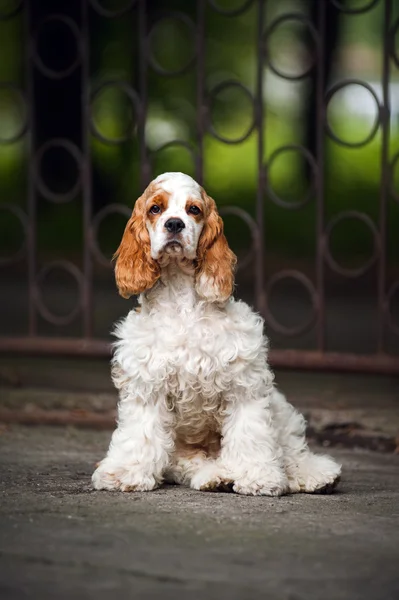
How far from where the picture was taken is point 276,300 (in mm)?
13953

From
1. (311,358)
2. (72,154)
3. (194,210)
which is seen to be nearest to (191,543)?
(194,210)

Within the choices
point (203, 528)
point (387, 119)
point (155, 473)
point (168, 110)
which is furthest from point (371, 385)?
point (168, 110)

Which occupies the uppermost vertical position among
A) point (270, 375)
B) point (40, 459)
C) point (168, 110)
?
point (168, 110)

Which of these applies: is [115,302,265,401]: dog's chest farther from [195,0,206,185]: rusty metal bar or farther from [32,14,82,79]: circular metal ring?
[32,14,82,79]: circular metal ring

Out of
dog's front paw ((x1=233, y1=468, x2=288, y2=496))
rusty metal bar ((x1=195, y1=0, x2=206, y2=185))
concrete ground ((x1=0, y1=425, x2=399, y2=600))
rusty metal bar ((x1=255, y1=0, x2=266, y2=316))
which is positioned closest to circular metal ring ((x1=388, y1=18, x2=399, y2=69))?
rusty metal bar ((x1=255, y1=0, x2=266, y2=316))

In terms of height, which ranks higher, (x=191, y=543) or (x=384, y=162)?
(x=384, y=162)

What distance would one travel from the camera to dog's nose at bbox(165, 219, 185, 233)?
422 centimetres

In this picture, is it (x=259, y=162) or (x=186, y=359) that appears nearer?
(x=186, y=359)

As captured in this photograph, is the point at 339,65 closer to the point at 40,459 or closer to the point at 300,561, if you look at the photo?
the point at 40,459

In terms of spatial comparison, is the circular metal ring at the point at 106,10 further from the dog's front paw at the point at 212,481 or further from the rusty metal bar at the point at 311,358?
the dog's front paw at the point at 212,481

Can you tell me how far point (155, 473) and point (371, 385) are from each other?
11.7 ft

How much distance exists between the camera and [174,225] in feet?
13.9

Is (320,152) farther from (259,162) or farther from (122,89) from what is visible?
(122,89)

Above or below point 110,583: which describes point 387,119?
above
